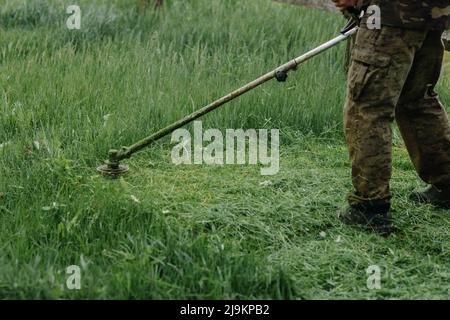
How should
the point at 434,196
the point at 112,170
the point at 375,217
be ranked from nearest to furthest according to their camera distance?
the point at 375,217
the point at 434,196
the point at 112,170

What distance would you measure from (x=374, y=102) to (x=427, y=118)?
0.46 m

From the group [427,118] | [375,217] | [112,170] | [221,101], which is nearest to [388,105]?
[427,118]

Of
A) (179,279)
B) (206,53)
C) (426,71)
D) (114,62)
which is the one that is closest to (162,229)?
(179,279)

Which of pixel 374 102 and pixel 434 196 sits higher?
pixel 374 102

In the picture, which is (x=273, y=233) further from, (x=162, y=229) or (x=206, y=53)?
(x=206, y=53)

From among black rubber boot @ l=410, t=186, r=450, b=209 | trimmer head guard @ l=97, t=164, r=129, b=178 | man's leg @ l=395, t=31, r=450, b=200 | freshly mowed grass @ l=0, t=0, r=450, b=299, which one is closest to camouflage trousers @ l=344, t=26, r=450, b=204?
man's leg @ l=395, t=31, r=450, b=200

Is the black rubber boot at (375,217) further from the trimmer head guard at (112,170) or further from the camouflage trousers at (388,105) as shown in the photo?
the trimmer head guard at (112,170)

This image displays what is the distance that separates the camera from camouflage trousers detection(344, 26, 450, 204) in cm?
356

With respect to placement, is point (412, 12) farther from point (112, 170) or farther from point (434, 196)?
point (112, 170)

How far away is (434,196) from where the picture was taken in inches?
168

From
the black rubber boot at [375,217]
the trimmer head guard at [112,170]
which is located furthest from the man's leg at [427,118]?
the trimmer head guard at [112,170]

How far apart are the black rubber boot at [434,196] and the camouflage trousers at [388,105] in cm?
21

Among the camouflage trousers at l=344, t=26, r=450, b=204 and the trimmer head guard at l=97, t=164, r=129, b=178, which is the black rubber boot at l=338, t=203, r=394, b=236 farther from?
the trimmer head guard at l=97, t=164, r=129, b=178

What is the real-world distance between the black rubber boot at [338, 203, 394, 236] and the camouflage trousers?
1.6 inches
